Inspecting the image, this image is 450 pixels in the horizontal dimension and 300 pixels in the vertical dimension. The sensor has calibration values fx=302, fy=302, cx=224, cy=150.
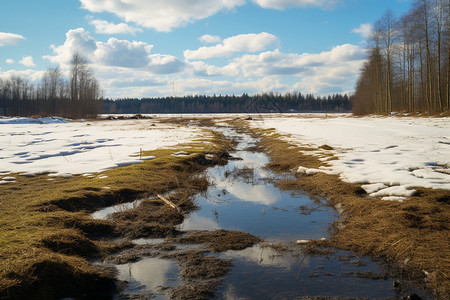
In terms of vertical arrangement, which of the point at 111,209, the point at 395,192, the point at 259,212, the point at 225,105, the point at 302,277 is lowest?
the point at 302,277

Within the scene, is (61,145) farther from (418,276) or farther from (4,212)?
(418,276)

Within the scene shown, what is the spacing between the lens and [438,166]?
1055cm

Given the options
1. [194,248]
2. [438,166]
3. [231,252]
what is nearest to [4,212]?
[194,248]

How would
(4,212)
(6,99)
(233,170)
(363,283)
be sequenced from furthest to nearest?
(6,99), (233,170), (4,212), (363,283)

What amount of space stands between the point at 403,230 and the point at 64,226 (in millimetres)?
6945

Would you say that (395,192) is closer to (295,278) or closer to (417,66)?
(295,278)

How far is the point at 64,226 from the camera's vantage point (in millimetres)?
6406

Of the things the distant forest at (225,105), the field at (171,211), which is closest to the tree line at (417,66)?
the field at (171,211)

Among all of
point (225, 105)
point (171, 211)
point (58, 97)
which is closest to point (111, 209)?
point (171, 211)

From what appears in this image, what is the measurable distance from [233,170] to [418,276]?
9523 millimetres

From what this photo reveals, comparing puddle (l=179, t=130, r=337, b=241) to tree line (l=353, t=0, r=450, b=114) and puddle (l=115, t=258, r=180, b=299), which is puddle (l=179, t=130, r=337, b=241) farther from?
tree line (l=353, t=0, r=450, b=114)

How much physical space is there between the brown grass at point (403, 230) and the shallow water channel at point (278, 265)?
0.34 meters

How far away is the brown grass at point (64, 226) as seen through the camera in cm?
417

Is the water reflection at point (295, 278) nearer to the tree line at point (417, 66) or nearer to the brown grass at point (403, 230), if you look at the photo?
the brown grass at point (403, 230)
